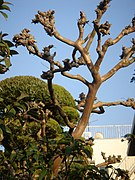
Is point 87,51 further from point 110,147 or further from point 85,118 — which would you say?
point 110,147

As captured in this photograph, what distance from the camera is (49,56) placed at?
4.11 metres

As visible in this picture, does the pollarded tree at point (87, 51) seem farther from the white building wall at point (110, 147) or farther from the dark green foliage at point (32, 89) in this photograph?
the white building wall at point (110, 147)

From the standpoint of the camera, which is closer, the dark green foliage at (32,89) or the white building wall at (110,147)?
the dark green foliage at (32,89)

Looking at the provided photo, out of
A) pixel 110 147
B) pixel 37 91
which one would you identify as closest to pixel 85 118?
pixel 37 91

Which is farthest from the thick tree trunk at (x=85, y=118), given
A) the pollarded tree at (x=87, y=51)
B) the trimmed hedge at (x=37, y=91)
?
the trimmed hedge at (x=37, y=91)

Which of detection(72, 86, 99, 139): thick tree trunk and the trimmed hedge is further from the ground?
the trimmed hedge

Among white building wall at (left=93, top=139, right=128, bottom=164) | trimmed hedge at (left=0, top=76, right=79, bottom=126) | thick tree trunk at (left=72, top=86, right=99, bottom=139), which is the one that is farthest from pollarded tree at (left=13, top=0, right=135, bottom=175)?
white building wall at (left=93, top=139, right=128, bottom=164)

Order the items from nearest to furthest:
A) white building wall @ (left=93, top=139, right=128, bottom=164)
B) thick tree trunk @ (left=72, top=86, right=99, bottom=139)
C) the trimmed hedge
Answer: thick tree trunk @ (left=72, top=86, right=99, bottom=139) → the trimmed hedge → white building wall @ (left=93, top=139, right=128, bottom=164)

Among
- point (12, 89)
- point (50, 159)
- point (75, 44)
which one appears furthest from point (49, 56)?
point (12, 89)

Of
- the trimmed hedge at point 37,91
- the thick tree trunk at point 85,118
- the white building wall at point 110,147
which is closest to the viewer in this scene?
the thick tree trunk at point 85,118

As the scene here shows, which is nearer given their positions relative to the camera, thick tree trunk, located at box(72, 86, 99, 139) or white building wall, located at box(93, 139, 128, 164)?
thick tree trunk, located at box(72, 86, 99, 139)

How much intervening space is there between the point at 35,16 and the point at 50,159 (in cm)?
393

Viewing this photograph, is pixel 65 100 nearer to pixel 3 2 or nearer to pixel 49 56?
pixel 49 56

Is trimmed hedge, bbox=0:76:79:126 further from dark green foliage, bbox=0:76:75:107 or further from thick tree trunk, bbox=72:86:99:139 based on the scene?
thick tree trunk, bbox=72:86:99:139
